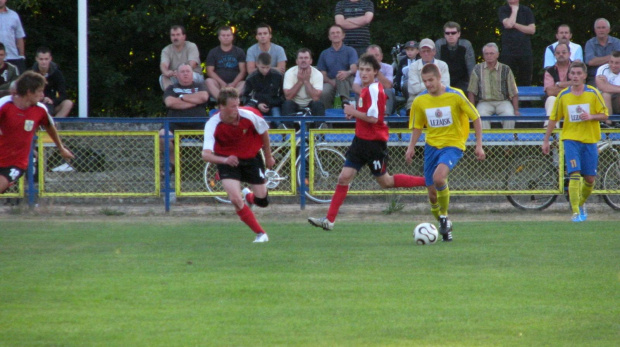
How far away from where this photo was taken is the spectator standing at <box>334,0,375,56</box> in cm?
1582

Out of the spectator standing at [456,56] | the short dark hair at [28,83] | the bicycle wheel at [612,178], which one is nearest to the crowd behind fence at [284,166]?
the bicycle wheel at [612,178]

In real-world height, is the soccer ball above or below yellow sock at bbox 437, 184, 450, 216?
below

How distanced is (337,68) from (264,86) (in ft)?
4.59

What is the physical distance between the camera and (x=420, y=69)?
48.1 feet

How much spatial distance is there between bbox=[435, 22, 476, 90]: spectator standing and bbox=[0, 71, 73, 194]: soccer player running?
24.2ft

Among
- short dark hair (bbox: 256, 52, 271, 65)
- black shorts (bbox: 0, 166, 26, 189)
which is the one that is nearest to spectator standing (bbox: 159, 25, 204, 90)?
short dark hair (bbox: 256, 52, 271, 65)

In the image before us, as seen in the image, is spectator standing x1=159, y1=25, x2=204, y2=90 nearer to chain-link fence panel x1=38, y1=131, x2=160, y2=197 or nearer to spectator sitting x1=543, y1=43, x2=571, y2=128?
chain-link fence panel x1=38, y1=131, x2=160, y2=197

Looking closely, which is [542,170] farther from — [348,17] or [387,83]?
[348,17]

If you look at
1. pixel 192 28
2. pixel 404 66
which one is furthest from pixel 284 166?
pixel 192 28

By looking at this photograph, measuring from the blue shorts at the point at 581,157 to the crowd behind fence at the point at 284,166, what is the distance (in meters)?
1.16

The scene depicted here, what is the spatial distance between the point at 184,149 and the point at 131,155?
76 centimetres

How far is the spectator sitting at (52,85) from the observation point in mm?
14898

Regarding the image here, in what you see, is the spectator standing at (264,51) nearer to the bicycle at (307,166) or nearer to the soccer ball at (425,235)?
the bicycle at (307,166)

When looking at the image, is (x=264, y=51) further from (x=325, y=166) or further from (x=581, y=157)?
(x=581, y=157)
